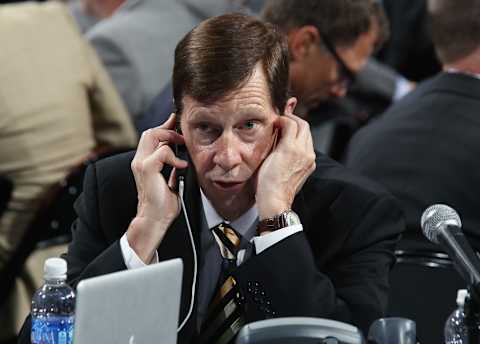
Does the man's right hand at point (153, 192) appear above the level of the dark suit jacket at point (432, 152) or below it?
above

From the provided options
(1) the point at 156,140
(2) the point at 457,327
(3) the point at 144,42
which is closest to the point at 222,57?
(1) the point at 156,140

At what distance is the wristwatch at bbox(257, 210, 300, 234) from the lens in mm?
2492

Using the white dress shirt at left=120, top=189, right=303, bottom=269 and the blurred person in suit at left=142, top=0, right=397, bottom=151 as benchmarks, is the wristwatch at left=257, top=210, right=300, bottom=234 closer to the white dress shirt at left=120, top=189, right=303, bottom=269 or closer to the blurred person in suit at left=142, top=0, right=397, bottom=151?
the white dress shirt at left=120, top=189, right=303, bottom=269

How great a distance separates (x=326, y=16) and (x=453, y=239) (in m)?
2.19

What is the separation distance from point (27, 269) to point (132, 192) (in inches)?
60.5

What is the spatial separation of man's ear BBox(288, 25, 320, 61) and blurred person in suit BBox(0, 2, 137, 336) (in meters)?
0.78

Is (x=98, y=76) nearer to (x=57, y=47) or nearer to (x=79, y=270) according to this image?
(x=57, y=47)

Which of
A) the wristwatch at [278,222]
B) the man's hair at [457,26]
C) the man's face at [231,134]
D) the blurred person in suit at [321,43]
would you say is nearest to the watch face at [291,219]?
the wristwatch at [278,222]

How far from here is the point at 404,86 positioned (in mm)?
5680

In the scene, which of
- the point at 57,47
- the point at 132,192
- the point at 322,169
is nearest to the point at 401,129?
the point at 322,169

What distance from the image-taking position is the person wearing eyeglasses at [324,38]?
416 cm

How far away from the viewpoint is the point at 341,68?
4.34m

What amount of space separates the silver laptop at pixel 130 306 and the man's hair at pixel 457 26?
1.88m

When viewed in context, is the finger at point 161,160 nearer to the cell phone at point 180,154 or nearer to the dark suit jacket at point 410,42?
the cell phone at point 180,154
